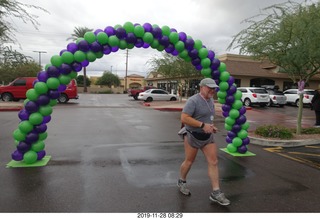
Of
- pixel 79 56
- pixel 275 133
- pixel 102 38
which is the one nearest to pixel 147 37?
pixel 102 38

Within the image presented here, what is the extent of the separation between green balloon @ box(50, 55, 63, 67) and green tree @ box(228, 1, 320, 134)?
22.3ft

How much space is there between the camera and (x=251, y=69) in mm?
31531

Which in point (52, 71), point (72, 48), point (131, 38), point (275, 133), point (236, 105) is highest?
point (131, 38)

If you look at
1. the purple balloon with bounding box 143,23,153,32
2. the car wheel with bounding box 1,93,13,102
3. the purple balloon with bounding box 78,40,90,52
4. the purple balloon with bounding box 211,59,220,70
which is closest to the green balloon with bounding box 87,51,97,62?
the purple balloon with bounding box 78,40,90,52

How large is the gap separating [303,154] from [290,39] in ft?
12.4

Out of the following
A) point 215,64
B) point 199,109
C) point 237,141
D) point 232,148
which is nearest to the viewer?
point 199,109

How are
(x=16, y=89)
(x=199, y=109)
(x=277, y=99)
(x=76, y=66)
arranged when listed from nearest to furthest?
(x=199, y=109) < (x=76, y=66) < (x=16, y=89) < (x=277, y=99)

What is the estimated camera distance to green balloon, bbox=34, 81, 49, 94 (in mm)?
5590

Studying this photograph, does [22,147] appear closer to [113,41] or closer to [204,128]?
[113,41]

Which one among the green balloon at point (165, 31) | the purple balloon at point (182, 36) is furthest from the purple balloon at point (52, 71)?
the purple balloon at point (182, 36)

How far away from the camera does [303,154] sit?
736cm

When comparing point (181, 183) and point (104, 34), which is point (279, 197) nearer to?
point (181, 183)

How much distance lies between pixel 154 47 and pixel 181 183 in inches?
125

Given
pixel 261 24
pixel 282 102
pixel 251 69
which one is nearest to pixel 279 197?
pixel 261 24
